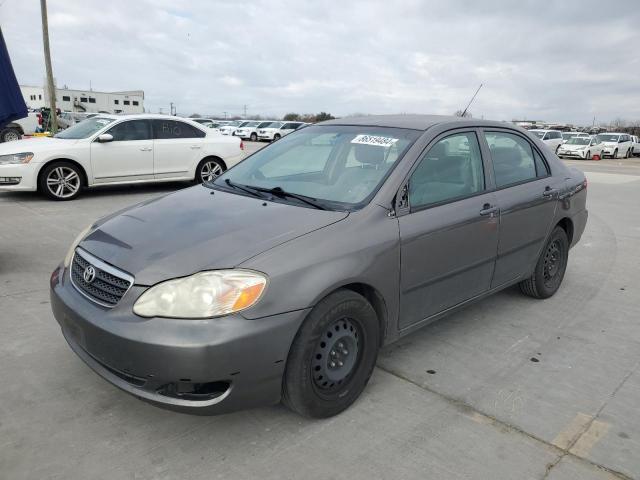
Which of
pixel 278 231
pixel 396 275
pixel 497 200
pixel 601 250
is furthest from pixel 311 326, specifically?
Answer: pixel 601 250

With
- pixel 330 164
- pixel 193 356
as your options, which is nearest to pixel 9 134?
pixel 330 164

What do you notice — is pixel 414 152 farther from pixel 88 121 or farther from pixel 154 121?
pixel 88 121

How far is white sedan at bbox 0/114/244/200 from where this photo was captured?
27.8 feet

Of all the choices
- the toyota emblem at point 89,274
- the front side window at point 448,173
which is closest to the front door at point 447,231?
the front side window at point 448,173

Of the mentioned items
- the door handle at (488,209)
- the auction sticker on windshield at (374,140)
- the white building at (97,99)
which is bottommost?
the door handle at (488,209)

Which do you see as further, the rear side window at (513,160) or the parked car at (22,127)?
the parked car at (22,127)

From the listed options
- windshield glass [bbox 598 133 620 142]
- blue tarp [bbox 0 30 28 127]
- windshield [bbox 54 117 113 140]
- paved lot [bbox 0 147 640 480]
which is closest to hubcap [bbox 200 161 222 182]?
windshield [bbox 54 117 113 140]

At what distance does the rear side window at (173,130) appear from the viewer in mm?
9672

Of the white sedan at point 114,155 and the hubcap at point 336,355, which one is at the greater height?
the white sedan at point 114,155

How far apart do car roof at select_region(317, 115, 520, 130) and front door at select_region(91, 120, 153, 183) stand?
6172mm

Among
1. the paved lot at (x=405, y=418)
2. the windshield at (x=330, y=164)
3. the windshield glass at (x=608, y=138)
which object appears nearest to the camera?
the paved lot at (x=405, y=418)

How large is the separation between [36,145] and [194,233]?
24.1 ft

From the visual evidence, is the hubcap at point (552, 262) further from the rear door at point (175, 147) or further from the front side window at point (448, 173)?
the rear door at point (175, 147)

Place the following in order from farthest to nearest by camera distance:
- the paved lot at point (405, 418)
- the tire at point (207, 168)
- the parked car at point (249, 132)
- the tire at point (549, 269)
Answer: the parked car at point (249, 132)
the tire at point (207, 168)
the tire at point (549, 269)
the paved lot at point (405, 418)
